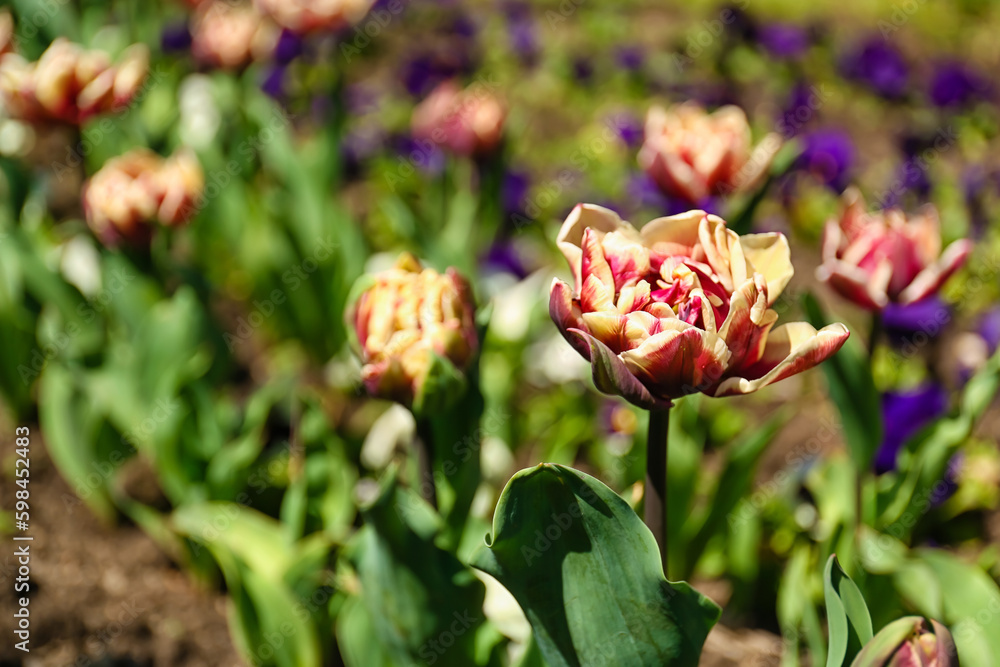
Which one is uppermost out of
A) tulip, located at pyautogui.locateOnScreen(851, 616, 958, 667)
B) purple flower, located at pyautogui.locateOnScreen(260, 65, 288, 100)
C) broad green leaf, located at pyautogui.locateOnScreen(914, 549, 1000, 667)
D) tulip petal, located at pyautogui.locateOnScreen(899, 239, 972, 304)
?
tulip petal, located at pyautogui.locateOnScreen(899, 239, 972, 304)

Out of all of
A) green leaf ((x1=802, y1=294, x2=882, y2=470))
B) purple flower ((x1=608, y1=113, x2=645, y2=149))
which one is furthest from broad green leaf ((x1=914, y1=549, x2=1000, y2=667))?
purple flower ((x1=608, y1=113, x2=645, y2=149))

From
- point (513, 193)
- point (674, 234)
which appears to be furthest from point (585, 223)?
point (513, 193)

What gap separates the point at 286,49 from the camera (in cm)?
260

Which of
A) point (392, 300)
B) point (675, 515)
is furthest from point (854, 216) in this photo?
point (392, 300)

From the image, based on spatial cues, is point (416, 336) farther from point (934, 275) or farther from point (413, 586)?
point (934, 275)

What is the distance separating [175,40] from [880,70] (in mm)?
2539

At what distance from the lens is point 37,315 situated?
1.92m

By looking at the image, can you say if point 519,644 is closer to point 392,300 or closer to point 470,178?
point 392,300

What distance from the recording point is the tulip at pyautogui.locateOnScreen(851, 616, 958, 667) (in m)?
0.83

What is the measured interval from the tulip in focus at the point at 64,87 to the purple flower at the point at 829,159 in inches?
63.7

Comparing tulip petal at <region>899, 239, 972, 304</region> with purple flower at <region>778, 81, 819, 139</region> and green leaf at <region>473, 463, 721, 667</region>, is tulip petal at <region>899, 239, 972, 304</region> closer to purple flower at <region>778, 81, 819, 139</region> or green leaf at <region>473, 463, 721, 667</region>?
A: green leaf at <region>473, 463, 721, 667</region>

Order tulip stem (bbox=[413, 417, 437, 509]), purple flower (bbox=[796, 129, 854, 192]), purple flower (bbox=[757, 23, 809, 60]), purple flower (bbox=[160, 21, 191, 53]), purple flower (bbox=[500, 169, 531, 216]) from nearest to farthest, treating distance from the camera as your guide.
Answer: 1. tulip stem (bbox=[413, 417, 437, 509])
2. purple flower (bbox=[796, 129, 854, 192])
3. purple flower (bbox=[500, 169, 531, 216])
4. purple flower (bbox=[160, 21, 191, 53])
5. purple flower (bbox=[757, 23, 809, 60])

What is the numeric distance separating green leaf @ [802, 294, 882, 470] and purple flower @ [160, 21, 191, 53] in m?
2.57

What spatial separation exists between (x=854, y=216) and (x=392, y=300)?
69 centimetres
